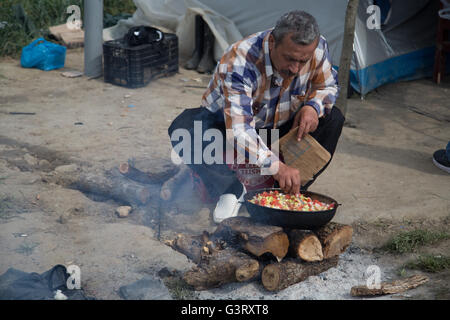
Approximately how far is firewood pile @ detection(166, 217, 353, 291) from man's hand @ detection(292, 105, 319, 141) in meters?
0.64

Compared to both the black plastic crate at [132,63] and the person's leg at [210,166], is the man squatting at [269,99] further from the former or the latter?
the black plastic crate at [132,63]

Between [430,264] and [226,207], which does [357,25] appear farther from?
[430,264]

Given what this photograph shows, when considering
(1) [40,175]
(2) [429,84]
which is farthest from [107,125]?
(2) [429,84]

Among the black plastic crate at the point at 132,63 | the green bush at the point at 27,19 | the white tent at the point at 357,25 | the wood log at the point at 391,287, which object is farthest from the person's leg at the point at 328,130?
the green bush at the point at 27,19

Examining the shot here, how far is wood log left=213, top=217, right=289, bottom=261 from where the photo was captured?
2832 millimetres

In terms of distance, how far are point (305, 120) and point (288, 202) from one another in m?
0.58

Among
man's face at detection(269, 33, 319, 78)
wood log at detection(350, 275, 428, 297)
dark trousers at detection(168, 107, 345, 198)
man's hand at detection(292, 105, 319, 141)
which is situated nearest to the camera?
wood log at detection(350, 275, 428, 297)

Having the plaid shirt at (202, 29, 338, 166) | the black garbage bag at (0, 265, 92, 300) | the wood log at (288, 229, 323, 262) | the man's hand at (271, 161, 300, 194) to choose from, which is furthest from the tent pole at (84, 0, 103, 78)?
the wood log at (288, 229, 323, 262)

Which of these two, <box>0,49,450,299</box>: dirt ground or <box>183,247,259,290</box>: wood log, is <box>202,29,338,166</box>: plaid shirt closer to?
<box>183,247,259,290</box>: wood log

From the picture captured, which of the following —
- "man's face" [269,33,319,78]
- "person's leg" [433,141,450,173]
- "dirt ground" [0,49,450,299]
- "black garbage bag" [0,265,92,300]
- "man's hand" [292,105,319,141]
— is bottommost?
"dirt ground" [0,49,450,299]

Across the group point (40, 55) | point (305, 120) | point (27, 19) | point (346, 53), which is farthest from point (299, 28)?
point (27, 19)

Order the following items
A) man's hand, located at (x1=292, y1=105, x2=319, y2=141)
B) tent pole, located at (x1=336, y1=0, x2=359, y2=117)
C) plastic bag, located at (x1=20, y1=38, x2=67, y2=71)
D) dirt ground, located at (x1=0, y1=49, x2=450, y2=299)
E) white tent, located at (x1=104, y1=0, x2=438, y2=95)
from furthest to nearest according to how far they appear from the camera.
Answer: plastic bag, located at (x1=20, y1=38, x2=67, y2=71) < white tent, located at (x1=104, y1=0, x2=438, y2=95) < tent pole, located at (x1=336, y1=0, x2=359, y2=117) < man's hand, located at (x1=292, y1=105, x2=319, y2=141) < dirt ground, located at (x1=0, y1=49, x2=450, y2=299)

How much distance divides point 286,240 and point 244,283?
0.35 m
